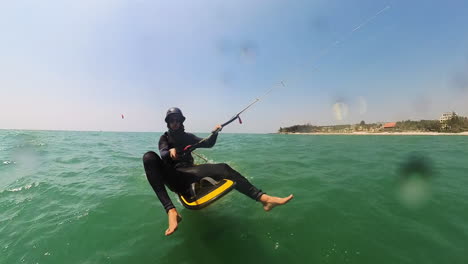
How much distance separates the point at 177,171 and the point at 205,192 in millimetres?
985

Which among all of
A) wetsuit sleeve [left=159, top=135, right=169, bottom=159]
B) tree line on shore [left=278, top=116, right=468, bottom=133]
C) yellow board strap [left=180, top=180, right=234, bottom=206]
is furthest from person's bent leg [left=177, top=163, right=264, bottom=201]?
tree line on shore [left=278, top=116, right=468, bottom=133]

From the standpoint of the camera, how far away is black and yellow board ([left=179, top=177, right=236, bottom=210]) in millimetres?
3999

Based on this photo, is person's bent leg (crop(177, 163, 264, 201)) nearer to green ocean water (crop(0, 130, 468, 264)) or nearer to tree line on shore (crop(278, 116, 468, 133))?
green ocean water (crop(0, 130, 468, 264))

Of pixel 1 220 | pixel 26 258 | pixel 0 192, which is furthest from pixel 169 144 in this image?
pixel 0 192

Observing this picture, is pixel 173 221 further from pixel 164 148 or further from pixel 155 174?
pixel 164 148

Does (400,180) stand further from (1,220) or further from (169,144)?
(1,220)

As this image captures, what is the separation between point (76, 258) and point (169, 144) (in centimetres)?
282

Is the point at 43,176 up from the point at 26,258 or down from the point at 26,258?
up

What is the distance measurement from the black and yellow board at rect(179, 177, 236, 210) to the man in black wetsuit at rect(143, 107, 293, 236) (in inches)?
6.4

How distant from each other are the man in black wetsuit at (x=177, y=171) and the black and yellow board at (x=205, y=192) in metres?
0.16

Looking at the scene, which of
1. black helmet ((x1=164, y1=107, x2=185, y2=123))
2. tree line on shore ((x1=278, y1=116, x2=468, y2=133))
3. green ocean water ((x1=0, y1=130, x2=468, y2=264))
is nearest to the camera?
green ocean water ((x1=0, y1=130, x2=468, y2=264))

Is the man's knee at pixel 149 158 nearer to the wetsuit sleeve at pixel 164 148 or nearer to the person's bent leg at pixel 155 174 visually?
the person's bent leg at pixel 155 174

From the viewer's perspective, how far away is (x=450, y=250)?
339cm

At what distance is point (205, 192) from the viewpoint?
442 centimetres
